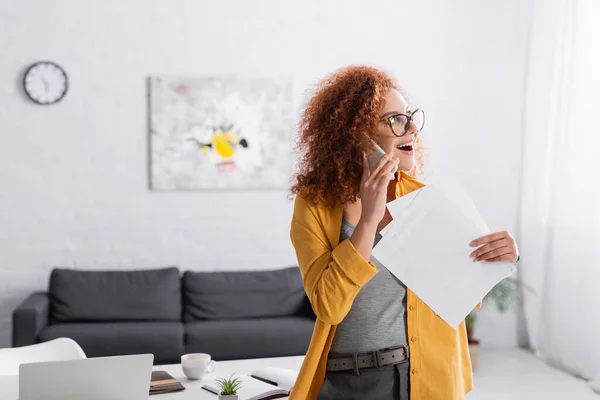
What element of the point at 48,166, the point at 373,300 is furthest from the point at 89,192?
the point at 373,300

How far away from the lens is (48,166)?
488cm

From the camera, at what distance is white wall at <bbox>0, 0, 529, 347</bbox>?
484cm

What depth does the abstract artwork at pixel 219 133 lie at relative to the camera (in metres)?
4.98

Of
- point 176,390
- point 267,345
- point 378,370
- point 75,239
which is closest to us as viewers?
point 378,370

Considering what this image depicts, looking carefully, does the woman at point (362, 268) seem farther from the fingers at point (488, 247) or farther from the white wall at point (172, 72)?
the white wall at point (172, 72)

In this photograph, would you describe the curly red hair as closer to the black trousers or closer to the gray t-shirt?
the gray t-shirt

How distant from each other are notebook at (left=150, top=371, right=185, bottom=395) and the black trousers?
2.37 feet

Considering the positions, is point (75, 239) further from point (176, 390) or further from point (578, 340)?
point (578, 340)

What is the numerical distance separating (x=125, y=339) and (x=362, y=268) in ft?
9.72

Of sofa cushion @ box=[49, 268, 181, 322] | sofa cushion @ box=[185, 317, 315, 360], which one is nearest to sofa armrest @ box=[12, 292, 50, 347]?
sofa cushion @ box=[49, 268, 181, 322]

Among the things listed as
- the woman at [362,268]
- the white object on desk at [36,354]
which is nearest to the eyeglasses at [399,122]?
the woman at [362,268]

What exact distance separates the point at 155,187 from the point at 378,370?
361 cm

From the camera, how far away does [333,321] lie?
158cm

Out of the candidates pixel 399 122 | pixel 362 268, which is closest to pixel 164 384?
pixel 362 268
